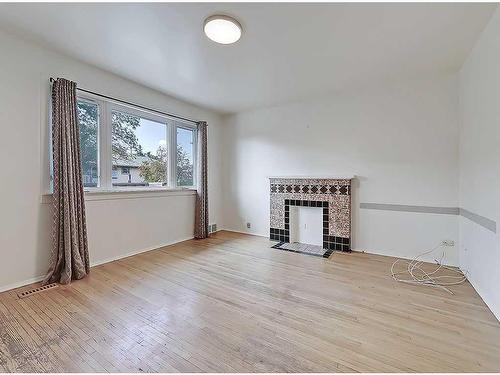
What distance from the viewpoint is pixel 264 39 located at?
241cm

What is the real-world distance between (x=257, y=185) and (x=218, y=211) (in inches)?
43.5

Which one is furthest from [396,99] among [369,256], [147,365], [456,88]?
[147,365]

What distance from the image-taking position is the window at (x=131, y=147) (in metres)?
3.18

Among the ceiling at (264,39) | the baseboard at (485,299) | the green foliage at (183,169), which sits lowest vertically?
the baseboard at (485,299)

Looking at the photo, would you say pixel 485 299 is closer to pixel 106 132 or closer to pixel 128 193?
pixel 128 193

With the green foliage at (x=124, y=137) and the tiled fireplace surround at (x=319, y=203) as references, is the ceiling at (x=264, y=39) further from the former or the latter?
the tiled fireplace surround at (x=319, y=203)

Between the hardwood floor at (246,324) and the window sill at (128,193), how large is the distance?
952 millimetres

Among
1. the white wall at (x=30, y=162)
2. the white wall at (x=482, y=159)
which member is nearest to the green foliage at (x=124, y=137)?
the white wall at (x=30, y=162)

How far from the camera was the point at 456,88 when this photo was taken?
10.2 feet

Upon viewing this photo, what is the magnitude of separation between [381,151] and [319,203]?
1.25m

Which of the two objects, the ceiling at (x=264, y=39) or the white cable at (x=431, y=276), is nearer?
the ceiling at (x=264, y=39)

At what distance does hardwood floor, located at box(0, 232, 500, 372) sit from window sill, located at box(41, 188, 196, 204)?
3.12ft

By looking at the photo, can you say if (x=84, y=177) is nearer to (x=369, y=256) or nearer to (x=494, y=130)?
(x=369, y=256)

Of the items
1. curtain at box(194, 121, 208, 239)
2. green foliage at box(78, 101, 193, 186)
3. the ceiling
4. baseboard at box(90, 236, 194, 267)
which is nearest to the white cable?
the ceiling
